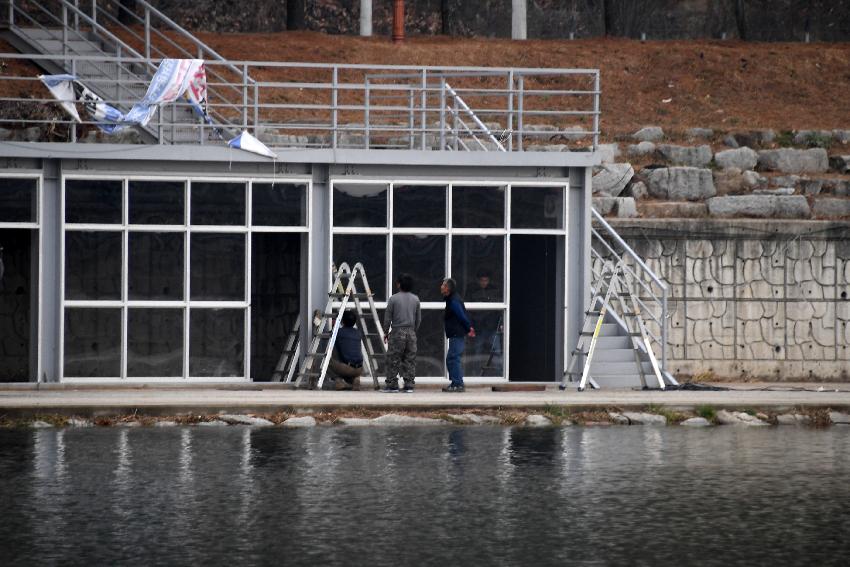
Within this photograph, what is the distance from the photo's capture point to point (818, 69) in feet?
141

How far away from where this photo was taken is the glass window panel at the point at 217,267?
2444 centimetres

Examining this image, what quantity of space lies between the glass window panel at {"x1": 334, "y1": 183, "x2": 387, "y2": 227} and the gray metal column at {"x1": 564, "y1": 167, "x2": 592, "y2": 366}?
298 centimetres

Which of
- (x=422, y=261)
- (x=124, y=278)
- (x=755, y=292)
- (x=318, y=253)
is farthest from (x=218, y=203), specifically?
(x=755, y=292)

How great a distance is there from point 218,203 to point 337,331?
110 inches

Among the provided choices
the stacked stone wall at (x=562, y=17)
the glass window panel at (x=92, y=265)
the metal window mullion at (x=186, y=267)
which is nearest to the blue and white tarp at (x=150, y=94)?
the metal window mullion at (x=186, y=267)

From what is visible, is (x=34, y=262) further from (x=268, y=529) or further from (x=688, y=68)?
(x=688, y=68)

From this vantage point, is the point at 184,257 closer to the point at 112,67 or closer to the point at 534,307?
the point at 112,67

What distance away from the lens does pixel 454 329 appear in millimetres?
23969

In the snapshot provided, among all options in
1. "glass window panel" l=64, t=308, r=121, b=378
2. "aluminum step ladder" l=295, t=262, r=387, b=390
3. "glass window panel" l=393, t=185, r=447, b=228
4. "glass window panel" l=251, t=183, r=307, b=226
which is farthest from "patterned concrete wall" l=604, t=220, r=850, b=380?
"glass window panel" l=64, t=308, r=121, b=378

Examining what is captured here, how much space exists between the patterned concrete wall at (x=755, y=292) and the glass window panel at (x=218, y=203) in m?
7.84

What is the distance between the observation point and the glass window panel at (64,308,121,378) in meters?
24.1

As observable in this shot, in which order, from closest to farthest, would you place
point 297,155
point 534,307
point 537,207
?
1. point 297,155
2. point 537,207
3. point 534,307

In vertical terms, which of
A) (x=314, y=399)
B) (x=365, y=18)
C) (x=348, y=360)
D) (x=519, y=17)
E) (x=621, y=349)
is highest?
(x=519, y=17)

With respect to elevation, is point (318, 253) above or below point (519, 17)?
below
